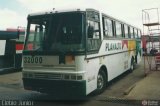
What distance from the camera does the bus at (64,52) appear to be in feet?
27.1

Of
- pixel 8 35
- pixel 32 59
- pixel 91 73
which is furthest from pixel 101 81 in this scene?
pixel 8 35

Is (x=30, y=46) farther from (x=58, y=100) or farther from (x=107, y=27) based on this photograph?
(x=107, y=27)

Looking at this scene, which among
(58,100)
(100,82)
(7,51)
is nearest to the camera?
(58,100)

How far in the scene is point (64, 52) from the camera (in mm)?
8258

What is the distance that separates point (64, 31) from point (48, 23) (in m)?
0.62

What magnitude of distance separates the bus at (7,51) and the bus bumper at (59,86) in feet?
23.7

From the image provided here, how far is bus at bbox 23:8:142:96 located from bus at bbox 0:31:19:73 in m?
7.07

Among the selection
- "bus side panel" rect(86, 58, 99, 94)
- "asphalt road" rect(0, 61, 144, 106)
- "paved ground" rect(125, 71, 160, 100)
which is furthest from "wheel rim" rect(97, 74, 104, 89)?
"paved ground" rect(125, 71, 160, 100)

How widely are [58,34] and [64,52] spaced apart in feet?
2.30

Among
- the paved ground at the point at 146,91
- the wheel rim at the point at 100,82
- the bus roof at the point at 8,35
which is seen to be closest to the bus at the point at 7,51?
the bus roof at the point at 8,35

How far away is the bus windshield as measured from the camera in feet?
27.6

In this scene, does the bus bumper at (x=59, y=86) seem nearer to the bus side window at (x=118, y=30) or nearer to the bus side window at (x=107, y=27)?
the bus side window at (x=107, y=27)

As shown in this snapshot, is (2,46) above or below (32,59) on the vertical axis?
above

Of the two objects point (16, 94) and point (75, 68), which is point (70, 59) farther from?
point (16, 94)
